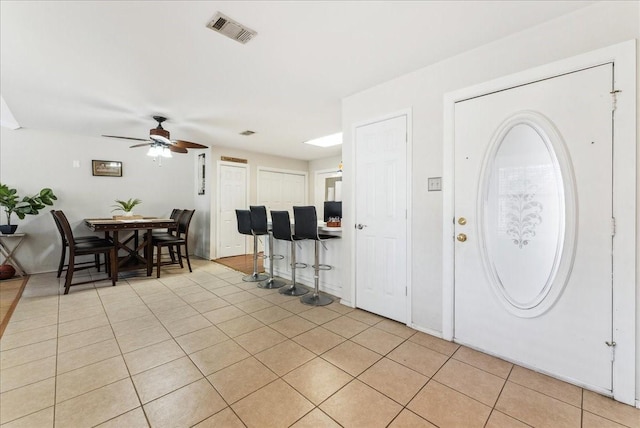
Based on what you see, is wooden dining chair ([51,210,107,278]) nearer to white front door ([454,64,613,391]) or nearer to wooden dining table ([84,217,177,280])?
wooden dining table ([84,217,177,280])

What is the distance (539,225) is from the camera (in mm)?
1892

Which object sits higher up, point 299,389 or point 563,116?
point 563,116

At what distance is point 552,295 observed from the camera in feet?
5.98

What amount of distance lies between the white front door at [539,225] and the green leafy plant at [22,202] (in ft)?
20.0

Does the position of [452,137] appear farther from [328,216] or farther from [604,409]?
[328,216]

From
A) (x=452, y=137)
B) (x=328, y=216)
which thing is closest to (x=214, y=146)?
(x=328, y=216)

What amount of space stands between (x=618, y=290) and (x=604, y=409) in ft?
2.26

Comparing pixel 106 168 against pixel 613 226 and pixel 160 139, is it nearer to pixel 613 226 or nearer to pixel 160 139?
pixel 160 139

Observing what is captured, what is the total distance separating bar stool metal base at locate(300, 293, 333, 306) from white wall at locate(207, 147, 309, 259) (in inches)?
127

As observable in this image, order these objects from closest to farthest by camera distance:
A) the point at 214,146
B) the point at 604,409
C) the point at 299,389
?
1. the point at 604,409
2. the point at 299,389
3. the point at 214,146

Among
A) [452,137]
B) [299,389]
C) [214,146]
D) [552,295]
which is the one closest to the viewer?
[299,389]

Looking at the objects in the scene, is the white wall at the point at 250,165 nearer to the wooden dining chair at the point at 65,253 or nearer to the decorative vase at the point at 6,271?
the wooden dining chair at the point at 65,253

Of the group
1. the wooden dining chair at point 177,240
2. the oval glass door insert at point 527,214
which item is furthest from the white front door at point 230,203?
the oval glass door insert at point 527,214

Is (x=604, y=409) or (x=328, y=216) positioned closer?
(x=604, y=409)
